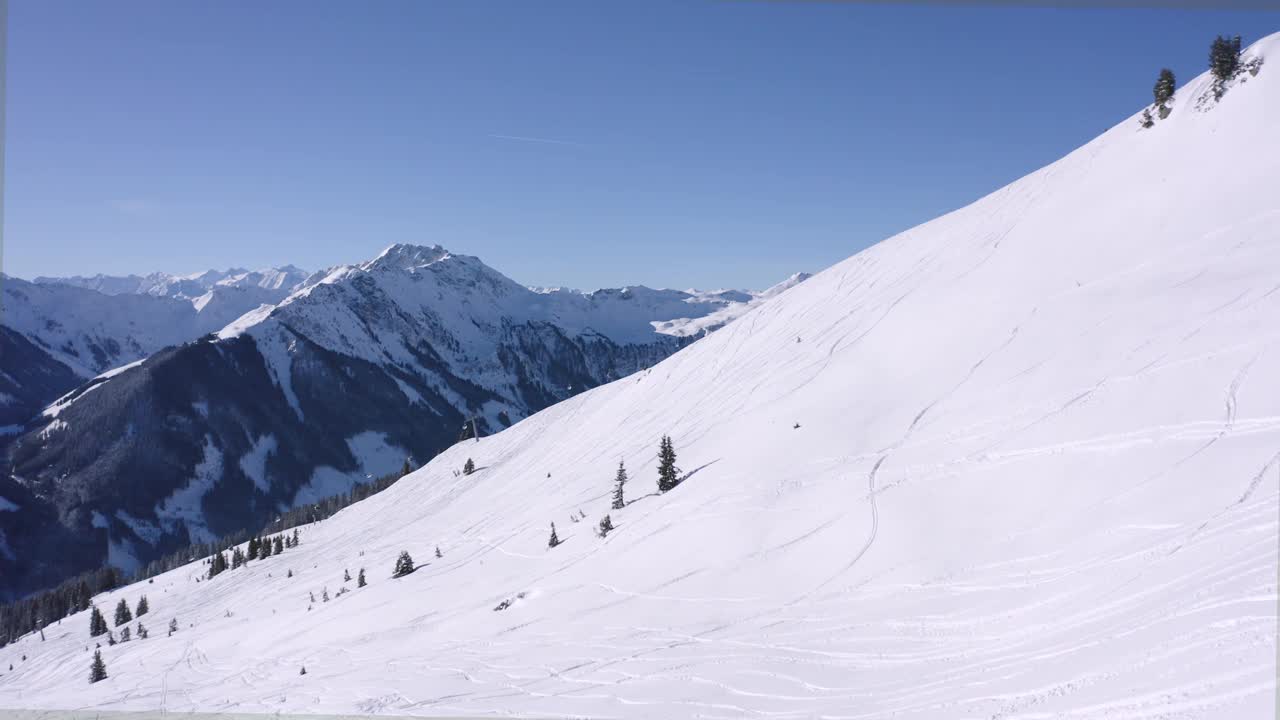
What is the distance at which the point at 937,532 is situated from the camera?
2309 cm

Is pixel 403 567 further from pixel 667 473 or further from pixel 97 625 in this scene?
pixel 97 625

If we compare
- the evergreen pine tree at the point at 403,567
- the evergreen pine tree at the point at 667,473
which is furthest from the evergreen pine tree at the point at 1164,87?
the evergreen pine tree at the point at 403,567

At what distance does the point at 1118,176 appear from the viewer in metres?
50.5

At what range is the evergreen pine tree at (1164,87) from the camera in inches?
2064

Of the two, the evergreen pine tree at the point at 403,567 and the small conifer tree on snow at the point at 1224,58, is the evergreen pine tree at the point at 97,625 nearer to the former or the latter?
the evergreen pine tree at the point at 403,567

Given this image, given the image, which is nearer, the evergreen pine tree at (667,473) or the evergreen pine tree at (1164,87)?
the evergreen pine tree at (667,473)

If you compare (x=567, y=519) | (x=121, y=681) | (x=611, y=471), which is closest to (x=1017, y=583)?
(x=567, y=519)

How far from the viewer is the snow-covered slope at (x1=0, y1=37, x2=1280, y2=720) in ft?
50.9

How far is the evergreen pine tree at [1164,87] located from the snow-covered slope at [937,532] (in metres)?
1.98

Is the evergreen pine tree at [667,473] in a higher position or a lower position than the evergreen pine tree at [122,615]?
higher

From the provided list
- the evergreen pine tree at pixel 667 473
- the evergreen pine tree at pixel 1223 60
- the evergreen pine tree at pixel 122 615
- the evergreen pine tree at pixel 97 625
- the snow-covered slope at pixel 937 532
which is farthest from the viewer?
the evergreen pine tree at pixel 97 625

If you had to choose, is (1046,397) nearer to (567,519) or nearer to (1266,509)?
(1266,509)

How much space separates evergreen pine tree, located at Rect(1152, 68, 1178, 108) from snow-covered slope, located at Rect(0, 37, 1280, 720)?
1.98 m

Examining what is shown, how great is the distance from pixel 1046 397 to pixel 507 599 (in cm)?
2710
